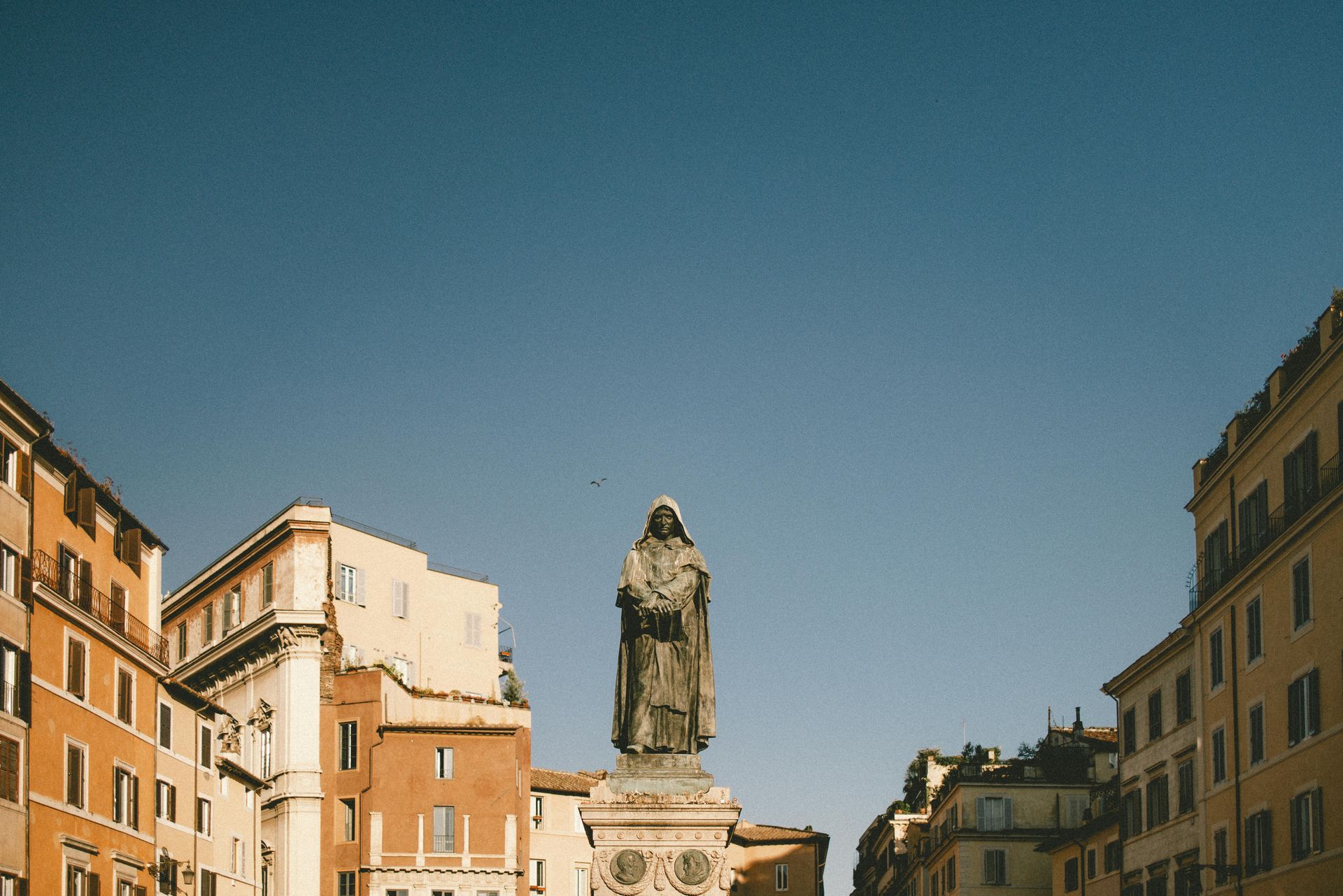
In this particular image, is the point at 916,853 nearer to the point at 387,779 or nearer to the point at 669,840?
the point at 387,779

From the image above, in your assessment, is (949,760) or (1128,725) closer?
(1128,725)

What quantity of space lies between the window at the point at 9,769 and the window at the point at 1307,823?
37.2 metres

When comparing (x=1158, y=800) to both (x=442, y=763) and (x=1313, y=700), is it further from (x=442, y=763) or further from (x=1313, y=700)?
(x=442, y=763)

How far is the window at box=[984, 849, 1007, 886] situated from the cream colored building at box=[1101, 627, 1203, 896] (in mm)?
24903

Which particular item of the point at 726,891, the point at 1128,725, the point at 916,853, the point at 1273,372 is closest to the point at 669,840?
the point at 726,891

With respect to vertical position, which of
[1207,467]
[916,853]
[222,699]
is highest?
[1207,467]

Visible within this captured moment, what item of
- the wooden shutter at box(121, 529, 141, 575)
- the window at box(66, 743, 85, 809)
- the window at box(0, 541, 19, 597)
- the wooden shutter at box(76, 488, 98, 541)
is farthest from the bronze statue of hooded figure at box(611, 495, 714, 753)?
the wooden shutter at box(121, 529, 141, 575)

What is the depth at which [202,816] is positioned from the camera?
2805 inches

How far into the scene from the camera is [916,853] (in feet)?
388

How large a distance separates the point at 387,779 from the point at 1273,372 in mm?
44923

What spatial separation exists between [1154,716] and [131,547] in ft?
131

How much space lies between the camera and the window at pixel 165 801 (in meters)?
65.4

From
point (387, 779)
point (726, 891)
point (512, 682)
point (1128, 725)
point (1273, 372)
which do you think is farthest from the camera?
point (512, 682)

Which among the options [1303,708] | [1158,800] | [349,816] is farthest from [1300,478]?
[349,816]
